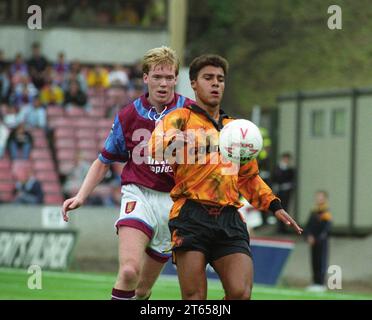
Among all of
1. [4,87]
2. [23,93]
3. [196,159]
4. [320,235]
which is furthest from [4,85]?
[196,159]

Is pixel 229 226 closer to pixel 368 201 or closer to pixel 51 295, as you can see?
pixel 51 295

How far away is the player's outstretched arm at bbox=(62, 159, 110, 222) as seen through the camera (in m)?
9.91

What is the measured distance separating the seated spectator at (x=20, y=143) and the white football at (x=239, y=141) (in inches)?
681

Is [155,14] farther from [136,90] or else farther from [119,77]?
[136,90]

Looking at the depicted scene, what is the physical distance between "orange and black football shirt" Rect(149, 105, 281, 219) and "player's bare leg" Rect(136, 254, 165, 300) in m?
1.16

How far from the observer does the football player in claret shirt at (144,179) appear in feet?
32.4

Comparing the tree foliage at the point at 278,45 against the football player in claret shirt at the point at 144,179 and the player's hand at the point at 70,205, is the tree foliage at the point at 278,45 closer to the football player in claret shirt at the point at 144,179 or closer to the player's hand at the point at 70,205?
the football player in claret shirt at the point at 144,179

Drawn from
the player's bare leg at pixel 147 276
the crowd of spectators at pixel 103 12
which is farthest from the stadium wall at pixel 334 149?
the player's bare leg at pixel 147 276

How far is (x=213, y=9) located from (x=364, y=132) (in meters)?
11.5

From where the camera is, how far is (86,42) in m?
30.4

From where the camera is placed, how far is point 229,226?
9062 millimetres

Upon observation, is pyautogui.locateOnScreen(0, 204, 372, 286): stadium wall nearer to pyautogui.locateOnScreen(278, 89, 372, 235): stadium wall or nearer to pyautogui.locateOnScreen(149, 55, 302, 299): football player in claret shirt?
pyautogui.locateOnScreen(278, 89, 372, 235): stadium wall

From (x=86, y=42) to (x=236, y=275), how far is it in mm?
22108
